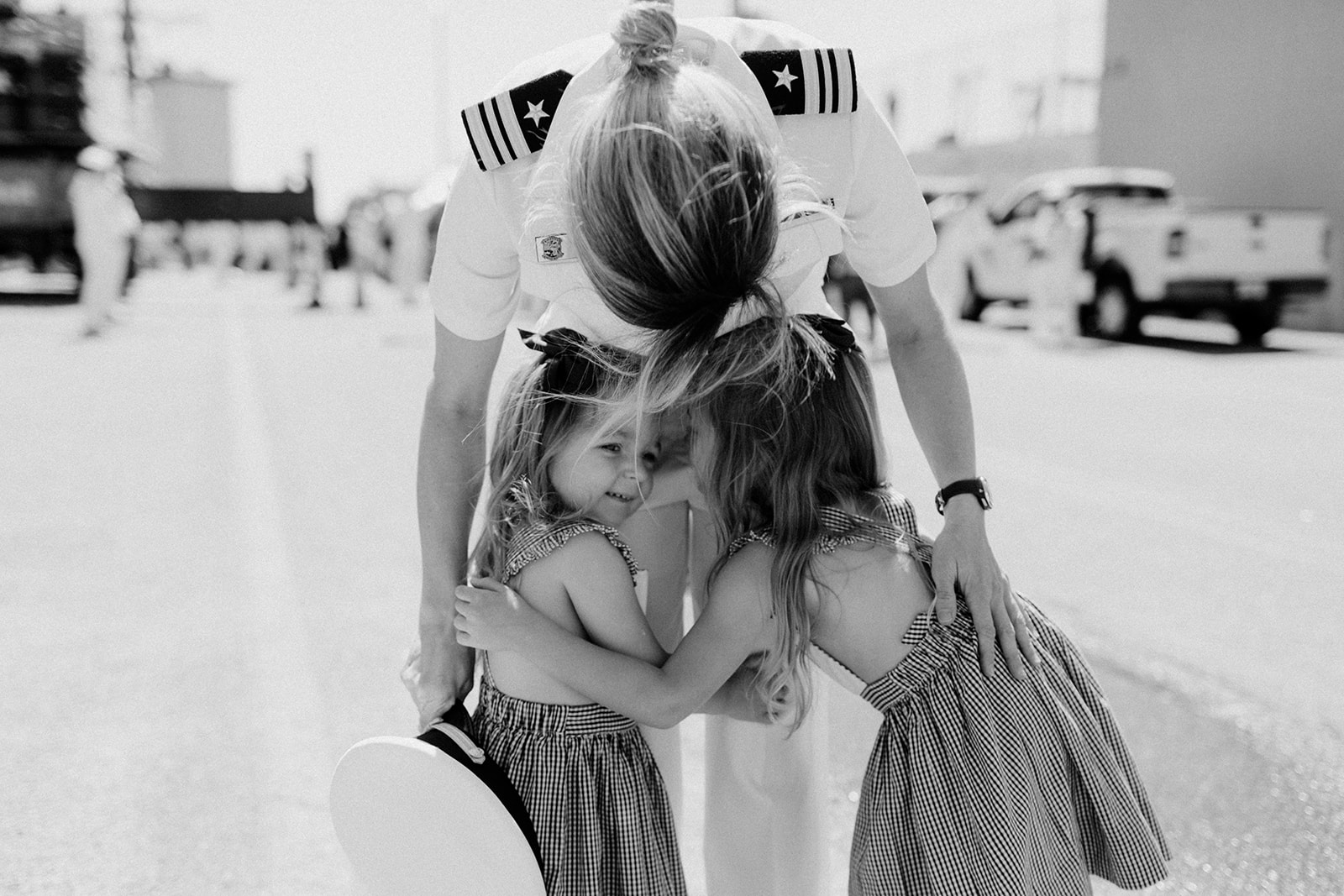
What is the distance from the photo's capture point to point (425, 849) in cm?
160

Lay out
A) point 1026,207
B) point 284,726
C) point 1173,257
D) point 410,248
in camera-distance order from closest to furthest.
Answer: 1. point 284,726
2. point 1173,257
3. point 1026,207
4. point 410,248

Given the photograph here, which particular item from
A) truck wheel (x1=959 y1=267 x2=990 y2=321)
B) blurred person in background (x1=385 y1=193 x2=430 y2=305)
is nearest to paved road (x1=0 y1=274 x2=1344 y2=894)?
truck wheel (x1=959 y1=267 x2=990 y2=321)

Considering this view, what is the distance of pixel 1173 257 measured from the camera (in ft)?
37.2

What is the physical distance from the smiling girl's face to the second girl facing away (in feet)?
0.24

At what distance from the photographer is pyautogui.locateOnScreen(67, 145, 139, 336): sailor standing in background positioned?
13078 mm

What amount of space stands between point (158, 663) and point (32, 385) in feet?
21.8

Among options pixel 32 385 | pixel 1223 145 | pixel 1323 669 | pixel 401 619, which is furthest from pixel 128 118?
pixel 1323 669

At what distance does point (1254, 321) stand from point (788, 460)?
12.2 meters

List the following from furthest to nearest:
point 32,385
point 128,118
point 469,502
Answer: point 128,118 < point 32,385 < point 469,502

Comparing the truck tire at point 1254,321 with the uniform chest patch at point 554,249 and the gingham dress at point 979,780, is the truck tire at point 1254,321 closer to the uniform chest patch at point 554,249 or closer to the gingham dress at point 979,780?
the gingham dress at point 979,780

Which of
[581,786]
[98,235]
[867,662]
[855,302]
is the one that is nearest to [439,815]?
[581,786]

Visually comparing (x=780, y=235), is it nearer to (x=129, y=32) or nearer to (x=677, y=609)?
(x=677, y=609)

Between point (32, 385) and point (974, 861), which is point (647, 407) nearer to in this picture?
point (974, 861)

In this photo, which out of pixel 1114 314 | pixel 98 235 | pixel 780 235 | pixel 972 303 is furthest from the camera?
pixel 972 303
